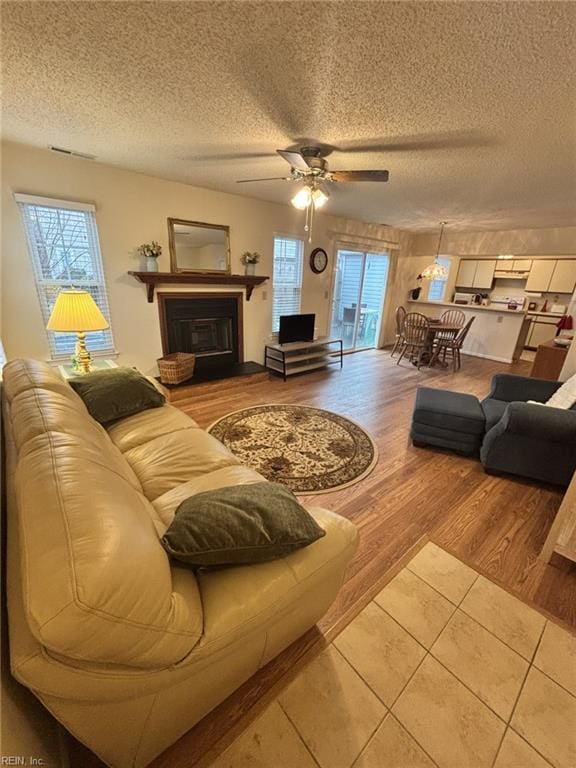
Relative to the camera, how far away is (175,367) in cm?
376

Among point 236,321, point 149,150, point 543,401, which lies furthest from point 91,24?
point 543,401

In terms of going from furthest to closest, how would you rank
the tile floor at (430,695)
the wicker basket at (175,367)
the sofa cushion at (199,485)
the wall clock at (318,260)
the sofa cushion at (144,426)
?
the wall clock at (318,260) → the wicker basket at (175,367) → the sofa cushion at (144,426) → the sofa cushion at (199,485) → the tile floor at (430,695)

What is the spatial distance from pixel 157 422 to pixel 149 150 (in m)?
2.28

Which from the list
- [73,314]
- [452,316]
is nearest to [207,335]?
[73,314]

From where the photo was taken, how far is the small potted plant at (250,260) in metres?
4.20

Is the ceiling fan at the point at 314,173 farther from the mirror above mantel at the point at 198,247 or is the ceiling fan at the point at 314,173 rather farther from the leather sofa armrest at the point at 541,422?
the leather sofa armrest at the point at 541,422

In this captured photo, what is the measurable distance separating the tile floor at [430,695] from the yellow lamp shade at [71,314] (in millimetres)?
2559

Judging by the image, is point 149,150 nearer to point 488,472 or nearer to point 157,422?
point 157,422

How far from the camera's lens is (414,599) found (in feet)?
4.83

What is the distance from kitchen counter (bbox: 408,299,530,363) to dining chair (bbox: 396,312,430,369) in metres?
1.25

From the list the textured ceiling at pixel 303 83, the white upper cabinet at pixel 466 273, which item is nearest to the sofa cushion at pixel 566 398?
the textured ceiling at pixel 303 83

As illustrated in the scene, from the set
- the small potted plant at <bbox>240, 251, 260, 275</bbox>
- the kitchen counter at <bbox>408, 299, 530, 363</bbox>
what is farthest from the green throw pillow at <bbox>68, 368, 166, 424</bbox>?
the kitchen counter at <bbox>408, 299, 530, 363</bbox>

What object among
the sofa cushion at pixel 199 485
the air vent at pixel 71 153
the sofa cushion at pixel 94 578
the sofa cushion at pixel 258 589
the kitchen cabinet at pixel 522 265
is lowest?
the sofa cushion at pixel 199 485

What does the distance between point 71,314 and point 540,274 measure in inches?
324
